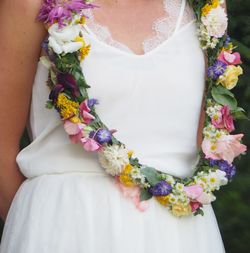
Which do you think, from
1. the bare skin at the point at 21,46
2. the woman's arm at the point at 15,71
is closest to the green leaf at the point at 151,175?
the bare skin at the point at 21,46

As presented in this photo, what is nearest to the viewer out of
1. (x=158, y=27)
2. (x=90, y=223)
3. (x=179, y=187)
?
(x=90, y=223)

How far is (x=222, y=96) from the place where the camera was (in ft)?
9.95

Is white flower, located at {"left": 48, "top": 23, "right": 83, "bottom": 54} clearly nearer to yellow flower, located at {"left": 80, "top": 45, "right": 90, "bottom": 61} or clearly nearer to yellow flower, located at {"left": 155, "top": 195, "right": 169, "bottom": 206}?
yellow flower, located at {"left": 80, "top": 45, "right": 90, "bottom": 61}

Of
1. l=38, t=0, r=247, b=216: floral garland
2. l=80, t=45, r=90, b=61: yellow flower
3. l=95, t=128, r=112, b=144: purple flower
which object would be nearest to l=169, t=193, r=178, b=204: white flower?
l=38, t=0, r=247, b=216: floral garland

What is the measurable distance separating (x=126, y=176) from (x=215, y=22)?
2.16 feet

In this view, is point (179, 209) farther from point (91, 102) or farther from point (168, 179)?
point (91, 102)

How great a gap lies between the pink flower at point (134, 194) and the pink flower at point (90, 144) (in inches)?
4.9

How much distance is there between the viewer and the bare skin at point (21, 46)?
2.80m

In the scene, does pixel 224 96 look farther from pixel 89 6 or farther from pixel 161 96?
pixel 89 6

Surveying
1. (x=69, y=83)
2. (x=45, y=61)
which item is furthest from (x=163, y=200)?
(x=45, y=61)

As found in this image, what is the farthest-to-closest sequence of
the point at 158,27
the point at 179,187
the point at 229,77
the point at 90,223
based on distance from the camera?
1. the point at 229,77
2. the point at 158,27
3. the point at 179,187
4. the point at 90,223

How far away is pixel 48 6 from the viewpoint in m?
2.76

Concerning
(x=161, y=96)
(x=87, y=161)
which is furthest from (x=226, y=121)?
(x=87, y=161)

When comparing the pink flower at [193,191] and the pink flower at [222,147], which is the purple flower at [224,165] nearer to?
the pink flower at [222,147]
